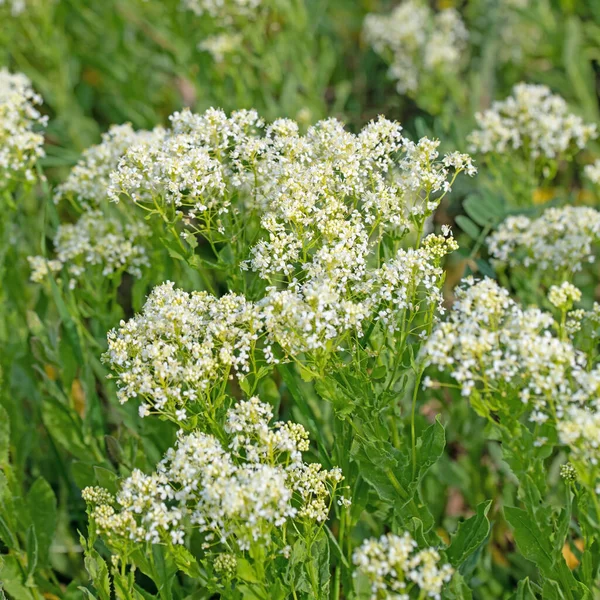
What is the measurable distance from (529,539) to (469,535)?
0.48 ft

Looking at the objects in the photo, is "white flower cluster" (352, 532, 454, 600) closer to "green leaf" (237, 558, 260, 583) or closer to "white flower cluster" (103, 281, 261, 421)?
"green leaf" (237, 558, 260, 583)

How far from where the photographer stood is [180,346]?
1.97 metres

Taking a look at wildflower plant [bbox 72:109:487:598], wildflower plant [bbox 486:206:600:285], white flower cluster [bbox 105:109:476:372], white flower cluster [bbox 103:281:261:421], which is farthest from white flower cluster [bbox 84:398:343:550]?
wildflower plant [bbox 486:206:600:285]

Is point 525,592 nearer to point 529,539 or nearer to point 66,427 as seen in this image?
point 529,539

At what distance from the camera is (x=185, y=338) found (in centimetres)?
193

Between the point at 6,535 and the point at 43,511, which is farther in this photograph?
the point at 43,511

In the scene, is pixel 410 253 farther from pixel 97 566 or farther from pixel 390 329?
pixel 97 566

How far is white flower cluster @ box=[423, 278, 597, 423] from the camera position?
65.7 inches

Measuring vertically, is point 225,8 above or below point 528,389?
above

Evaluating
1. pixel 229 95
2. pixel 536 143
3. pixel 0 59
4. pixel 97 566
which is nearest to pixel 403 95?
pixel 229 95

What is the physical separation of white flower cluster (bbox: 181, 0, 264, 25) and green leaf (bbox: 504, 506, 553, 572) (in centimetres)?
290

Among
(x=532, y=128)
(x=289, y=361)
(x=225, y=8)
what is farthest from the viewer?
(x=225, y=8)

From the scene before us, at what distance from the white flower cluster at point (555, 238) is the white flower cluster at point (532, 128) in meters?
0.57

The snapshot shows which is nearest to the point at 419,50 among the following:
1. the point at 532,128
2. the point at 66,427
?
the point at 532,128
